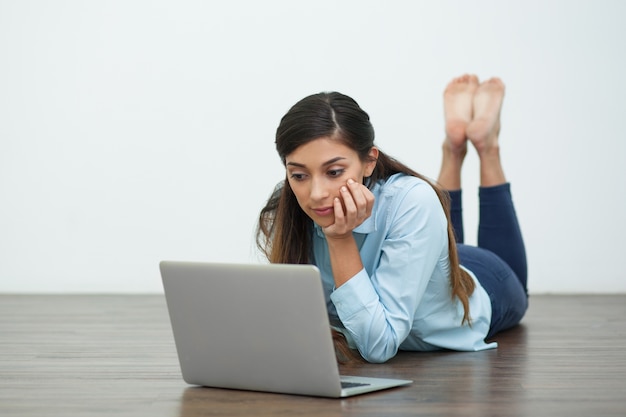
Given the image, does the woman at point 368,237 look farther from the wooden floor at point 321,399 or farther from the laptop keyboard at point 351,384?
the laptop keyboard at point 351,384

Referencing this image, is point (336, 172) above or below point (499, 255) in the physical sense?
above

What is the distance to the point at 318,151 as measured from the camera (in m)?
2.23

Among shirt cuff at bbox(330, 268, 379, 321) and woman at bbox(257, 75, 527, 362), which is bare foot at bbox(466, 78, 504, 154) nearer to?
woman at bbox(257, 75, 527, 362)

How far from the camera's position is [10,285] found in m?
4.77

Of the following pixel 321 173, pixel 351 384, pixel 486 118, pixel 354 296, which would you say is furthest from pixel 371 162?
pixel 486 118

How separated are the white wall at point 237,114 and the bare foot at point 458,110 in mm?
870

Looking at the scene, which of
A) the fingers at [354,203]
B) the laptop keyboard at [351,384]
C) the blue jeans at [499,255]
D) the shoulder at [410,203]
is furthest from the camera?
the blue jeans at [499,255]

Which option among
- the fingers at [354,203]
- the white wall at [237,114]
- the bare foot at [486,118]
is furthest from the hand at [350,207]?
the white wall at [237,114]

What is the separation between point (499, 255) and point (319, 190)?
1347 mm

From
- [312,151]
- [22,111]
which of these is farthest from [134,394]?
[22,111]

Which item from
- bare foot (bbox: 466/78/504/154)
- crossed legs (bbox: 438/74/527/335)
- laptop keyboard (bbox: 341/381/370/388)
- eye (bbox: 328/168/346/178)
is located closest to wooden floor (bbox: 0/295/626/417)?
laptop keyboard (bbox: 341/381/370/388)

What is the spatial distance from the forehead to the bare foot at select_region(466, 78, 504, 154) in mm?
1316

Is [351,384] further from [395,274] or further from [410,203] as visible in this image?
[410,203]

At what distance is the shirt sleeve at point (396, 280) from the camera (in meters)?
2.25
